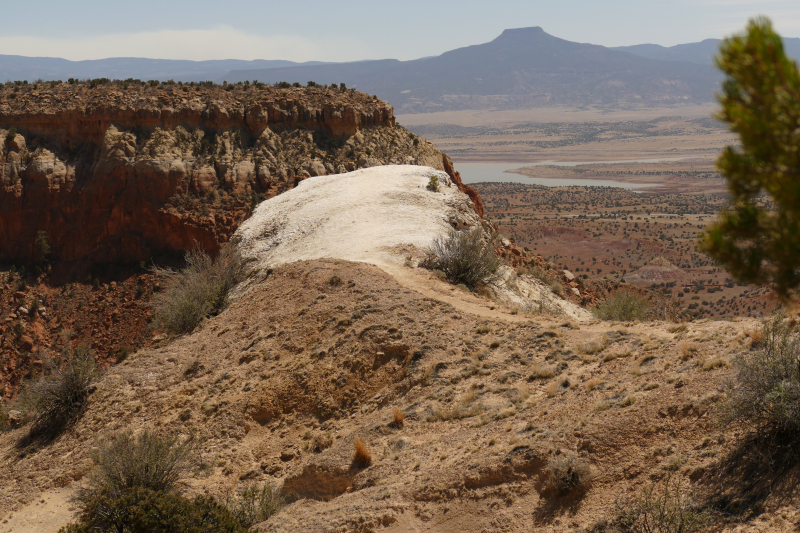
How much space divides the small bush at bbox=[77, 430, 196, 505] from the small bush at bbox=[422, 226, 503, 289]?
31.3 feet

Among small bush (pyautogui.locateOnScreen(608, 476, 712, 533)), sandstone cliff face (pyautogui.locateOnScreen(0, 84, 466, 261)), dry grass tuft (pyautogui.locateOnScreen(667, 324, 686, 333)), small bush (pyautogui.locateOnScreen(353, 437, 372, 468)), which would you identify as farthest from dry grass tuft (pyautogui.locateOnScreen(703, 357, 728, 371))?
sandstone cliff face (pyautogui.locateOnScreen(0, 84, 466, 261))

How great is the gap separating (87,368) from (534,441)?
42.1ft

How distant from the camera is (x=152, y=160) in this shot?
1320 inches

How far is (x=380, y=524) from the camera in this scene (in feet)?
26.8

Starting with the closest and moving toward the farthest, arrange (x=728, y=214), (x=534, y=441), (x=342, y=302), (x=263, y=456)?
(x=728, y=214)
(x=534, y=441)
(x=263, y=456)
(x=342, y=302)

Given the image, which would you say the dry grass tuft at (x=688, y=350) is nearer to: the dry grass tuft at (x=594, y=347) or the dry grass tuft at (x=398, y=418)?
the dry grass tuft at (x=594, y=347)

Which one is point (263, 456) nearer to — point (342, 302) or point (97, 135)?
point (342, 302)

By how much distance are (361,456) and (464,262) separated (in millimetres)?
9266

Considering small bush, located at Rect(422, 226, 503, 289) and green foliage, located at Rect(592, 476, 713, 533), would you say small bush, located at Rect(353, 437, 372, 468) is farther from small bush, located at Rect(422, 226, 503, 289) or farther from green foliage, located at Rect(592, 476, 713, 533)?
small bush, located at Rect(422, 226, 503, 289)

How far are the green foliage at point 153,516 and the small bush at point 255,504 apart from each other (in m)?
0.46

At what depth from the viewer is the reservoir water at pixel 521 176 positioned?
119 metres

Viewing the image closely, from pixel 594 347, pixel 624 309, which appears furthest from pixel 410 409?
pixel 624 309

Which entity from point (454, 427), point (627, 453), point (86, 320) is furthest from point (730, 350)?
point (86, 320)

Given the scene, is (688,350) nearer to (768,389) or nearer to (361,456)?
(768,389)
